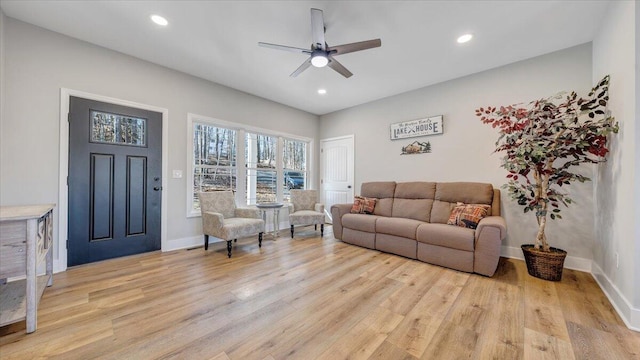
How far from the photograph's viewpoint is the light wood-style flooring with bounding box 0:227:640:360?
1470 mm

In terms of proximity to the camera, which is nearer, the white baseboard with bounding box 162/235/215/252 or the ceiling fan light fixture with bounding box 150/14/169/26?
the ceiling fan light fixture with bounding box 150/14/169/26

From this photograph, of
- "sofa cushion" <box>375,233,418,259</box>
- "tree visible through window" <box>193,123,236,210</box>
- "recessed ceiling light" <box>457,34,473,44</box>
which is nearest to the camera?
"recessed ceiling light" <box>457,34,473,44</box>

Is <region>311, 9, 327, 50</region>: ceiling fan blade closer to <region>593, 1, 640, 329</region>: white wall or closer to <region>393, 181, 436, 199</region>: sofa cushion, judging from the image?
<region>593, 1, 640, 329</region>: white wall

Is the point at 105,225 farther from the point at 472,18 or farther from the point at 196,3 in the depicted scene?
the point at 472,18

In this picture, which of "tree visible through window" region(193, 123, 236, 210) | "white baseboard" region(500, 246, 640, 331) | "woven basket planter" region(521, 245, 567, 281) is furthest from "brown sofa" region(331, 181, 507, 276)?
"tree visible through window" region(193, 123, 236, 210)

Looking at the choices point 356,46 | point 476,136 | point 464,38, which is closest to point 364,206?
point 476,136

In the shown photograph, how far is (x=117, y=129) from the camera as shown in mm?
3098

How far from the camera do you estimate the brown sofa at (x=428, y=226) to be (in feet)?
8.64

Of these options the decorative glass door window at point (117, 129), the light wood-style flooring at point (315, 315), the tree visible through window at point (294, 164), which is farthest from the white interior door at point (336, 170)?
the decorative glass door window at point (117, 129)

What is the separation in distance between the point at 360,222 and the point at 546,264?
2153mm

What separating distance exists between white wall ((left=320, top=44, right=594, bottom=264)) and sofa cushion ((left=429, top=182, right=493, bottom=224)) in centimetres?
25

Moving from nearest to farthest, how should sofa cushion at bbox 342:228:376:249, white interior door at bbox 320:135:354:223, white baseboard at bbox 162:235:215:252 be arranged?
1. white baseboard at bbox 162:235:215:252
2. sofa cushion at bbox 342:228:376:249
3. white interior door at bbox 320:135:354:223

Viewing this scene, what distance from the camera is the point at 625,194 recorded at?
6.11 feet

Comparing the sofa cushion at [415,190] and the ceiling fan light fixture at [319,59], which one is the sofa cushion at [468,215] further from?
the ceiling fan light fixture at [319,59]
